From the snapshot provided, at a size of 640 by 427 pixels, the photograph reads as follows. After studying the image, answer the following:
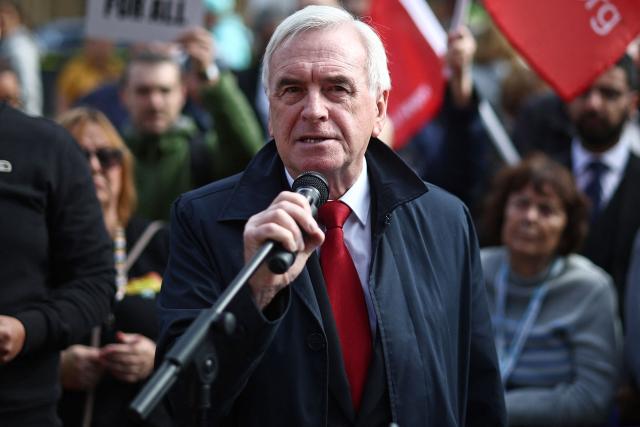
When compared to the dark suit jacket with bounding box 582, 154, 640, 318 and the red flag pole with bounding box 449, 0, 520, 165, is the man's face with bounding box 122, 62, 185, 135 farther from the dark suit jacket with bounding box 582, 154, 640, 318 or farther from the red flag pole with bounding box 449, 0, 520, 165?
the dark suit jacket with bounding box 582, 154, 640, 318

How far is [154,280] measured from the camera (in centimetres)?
525

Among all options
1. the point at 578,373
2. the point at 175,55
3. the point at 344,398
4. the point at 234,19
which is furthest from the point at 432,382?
the point at 234,19

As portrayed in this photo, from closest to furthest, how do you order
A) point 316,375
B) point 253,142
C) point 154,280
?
point 316,375 < point 154,280 < point 253,142

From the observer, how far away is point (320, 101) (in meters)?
3.32

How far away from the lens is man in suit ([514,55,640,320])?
6.66 m

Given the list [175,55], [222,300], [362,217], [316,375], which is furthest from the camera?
[175,55]

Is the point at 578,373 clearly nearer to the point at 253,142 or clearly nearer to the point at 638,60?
the point at 253,142

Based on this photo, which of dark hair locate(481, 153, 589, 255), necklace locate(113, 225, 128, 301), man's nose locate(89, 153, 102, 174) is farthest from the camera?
dark hair locate(481, 153, 589, 255)

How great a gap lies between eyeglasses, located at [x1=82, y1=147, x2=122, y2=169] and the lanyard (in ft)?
7.33

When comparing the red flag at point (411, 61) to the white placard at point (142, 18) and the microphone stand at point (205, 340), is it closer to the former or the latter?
the white placard at point (142, 18)

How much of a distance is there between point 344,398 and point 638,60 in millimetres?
5678

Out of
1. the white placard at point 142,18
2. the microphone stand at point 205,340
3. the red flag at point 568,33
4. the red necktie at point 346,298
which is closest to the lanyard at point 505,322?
the red flag at point 568,33

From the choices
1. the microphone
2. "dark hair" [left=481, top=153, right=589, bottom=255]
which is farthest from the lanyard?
the microphone

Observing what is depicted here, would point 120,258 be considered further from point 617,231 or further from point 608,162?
point 608,162
